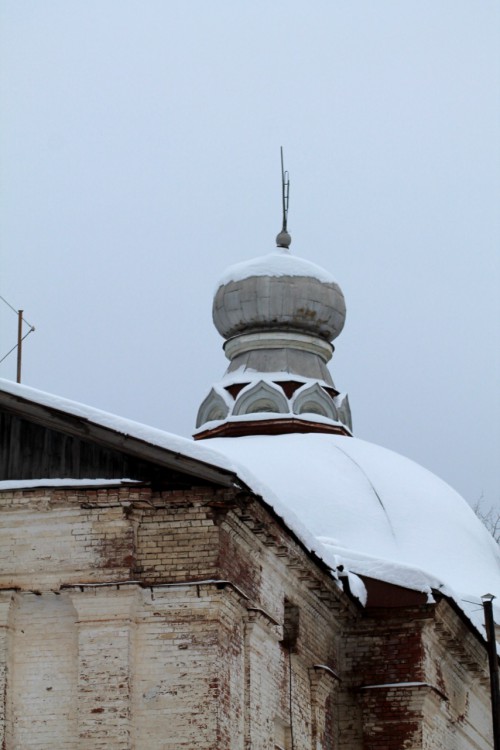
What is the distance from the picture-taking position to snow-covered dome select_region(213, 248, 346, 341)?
27.9 m

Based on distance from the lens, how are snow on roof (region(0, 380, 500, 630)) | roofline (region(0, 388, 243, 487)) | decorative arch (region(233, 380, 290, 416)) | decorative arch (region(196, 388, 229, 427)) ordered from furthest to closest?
decorative arch (region(196, 388, 229, 427)), decorative arch (region(233, 380, 290, 416)), snow on roof (region(0, 380, 500, 630)), roofline (region(0, 388, 243, 487))

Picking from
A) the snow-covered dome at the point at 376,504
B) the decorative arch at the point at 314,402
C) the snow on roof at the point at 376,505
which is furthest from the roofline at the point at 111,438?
the decorative arch at the point at 314,402

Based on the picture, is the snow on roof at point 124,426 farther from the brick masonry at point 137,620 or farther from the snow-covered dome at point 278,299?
the snow-covered dome at point 278,299

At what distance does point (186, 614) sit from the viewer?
15031 millimetres

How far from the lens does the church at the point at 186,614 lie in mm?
14867

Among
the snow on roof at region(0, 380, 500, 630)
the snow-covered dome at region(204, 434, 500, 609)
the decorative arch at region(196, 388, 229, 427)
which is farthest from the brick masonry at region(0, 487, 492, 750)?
the decorative arch at region(196, 388, 229, 427)

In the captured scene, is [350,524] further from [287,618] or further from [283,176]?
[283,176]

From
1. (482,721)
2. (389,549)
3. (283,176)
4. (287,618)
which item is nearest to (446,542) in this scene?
(389,549)

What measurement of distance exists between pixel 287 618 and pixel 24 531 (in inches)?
125

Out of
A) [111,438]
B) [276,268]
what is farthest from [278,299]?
[111,438]

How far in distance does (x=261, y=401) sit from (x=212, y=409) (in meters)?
0.76

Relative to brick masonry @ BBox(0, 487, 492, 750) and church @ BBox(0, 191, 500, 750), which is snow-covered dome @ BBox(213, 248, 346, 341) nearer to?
church @ BBox(0, 191, 500, 750)

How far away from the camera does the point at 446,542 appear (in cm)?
2377

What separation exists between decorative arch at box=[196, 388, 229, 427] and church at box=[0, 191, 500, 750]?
704 centimetres
